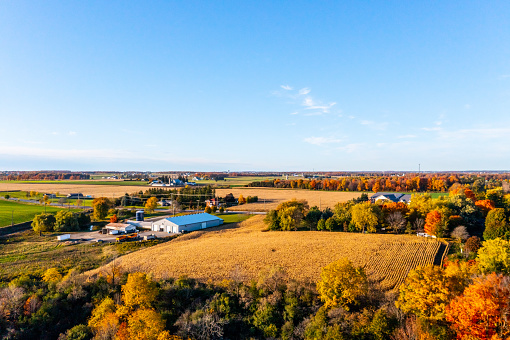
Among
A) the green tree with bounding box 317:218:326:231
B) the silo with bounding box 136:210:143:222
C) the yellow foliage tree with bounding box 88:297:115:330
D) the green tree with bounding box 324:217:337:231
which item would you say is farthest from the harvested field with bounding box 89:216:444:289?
the silo with bounding box 136:210:143:222

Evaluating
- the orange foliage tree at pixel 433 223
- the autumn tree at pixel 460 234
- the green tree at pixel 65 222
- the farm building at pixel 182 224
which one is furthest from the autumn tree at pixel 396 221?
the green tree at pixel 65 222

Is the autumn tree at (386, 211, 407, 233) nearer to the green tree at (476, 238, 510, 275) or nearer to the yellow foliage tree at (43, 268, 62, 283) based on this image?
the green tree at (476, 238, 510, 275)

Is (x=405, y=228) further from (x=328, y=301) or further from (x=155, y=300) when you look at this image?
(x=155, y=300)

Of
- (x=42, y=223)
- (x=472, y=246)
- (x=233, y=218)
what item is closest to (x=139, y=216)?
(x=42, y=223)

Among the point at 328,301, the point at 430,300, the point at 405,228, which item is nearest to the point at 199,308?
the point at 328,301

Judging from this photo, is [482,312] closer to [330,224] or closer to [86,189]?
[330,224]

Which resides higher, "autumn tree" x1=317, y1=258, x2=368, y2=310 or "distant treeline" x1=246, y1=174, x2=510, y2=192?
"distant treeline" x1=246, y1=174, x2=510, y2=192

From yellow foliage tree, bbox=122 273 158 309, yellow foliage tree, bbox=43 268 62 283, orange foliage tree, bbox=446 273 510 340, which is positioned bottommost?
yellow foliage tree, bbox=43 268 62 283
